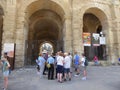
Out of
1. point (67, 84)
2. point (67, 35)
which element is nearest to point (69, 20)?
point (67, 35)

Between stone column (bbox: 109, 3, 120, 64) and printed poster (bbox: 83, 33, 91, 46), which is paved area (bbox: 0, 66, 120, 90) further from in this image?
stone column (bbox: 109, 3, 120, 64)

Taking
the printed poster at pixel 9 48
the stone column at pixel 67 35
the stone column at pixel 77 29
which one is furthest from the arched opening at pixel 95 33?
the printed poster at pixel 9 48

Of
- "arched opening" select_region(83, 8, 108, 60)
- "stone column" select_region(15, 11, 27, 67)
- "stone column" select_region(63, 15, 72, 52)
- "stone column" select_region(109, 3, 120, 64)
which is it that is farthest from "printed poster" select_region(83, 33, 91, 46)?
"stone column" select_region(15, 11, 27, 67)

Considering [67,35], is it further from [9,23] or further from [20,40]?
[9,23]

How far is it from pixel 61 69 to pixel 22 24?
763 cm

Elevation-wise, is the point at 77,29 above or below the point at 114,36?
above

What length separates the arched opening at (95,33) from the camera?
53.9ft

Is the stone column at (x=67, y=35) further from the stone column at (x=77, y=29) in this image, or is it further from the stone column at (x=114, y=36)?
the stone column at (x=114, y=36)

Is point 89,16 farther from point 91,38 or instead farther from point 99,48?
point 91,38

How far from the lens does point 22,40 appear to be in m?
14.2

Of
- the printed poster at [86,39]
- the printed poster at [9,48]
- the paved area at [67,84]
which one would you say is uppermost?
the printed poster at [86,39]

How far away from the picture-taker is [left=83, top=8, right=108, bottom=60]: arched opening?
16422mm

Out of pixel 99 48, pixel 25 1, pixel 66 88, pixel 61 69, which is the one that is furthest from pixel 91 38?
pixel 66 88

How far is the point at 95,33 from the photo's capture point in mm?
17312
